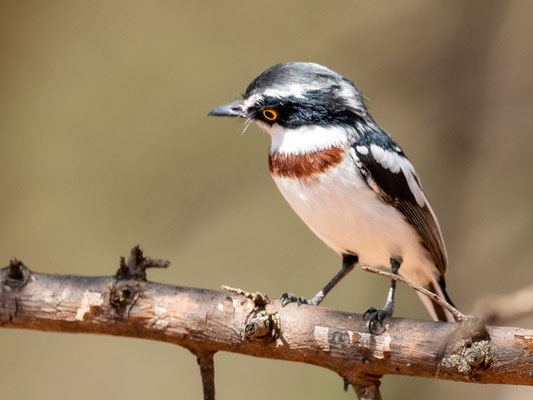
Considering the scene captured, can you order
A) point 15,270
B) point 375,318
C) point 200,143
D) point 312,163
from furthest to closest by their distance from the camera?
point 200,143 < point 312,163 < point 15,270 < point 375,318

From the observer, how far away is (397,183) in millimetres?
3264

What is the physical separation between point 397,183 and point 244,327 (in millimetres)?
1070

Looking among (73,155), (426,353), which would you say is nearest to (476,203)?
(426,353)

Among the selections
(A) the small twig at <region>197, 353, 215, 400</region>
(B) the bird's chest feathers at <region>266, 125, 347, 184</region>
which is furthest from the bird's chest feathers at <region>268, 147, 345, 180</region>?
(A) the small twig at <region>197, 353, 215, 400</region>

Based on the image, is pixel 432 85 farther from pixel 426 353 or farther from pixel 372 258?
pixel 426 353

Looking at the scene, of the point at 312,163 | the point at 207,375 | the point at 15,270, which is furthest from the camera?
the point at 312,163

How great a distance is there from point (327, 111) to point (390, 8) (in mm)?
2541

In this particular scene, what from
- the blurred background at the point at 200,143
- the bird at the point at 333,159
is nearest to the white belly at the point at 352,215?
the bird at the point at 333,159

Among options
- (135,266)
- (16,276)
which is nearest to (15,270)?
(16,276)

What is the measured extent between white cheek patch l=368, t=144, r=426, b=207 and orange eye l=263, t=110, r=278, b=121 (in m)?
0.45

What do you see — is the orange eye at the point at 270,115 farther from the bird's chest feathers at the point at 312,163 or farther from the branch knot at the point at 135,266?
the branch knot at the point at 135,266

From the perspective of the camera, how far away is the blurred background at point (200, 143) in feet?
16.0

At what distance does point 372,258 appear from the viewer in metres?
3.50

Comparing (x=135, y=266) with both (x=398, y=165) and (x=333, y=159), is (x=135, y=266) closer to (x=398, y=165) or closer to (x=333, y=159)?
(x=333, y=159)
